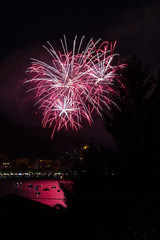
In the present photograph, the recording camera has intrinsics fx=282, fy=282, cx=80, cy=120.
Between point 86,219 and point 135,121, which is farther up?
point 135,121

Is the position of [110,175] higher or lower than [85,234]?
higher

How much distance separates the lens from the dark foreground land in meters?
7.51

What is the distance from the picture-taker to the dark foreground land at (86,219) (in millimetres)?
7508

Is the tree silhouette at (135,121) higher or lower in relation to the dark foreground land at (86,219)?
higher

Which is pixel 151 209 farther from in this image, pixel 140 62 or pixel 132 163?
pixel 140 62

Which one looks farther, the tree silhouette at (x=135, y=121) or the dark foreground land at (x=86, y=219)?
the tree silhouette at (x=135, y=121)

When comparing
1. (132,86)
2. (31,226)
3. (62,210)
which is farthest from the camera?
(132,86)

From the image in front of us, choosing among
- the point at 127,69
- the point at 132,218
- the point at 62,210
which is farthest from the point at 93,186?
the point at 127,69

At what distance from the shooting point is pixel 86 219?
28.9ft

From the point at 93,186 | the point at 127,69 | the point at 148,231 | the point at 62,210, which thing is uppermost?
the point at 127,69

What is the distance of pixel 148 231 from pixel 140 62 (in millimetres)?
5885

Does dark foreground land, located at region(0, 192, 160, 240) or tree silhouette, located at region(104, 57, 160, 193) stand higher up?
tree silhouette, located at region(104, 57, 160, 193)

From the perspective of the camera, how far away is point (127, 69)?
33.9ft

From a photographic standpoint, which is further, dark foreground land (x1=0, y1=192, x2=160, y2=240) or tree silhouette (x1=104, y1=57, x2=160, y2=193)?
tree silhouette (x1=104, y1=57, x2=160, y2=193)
